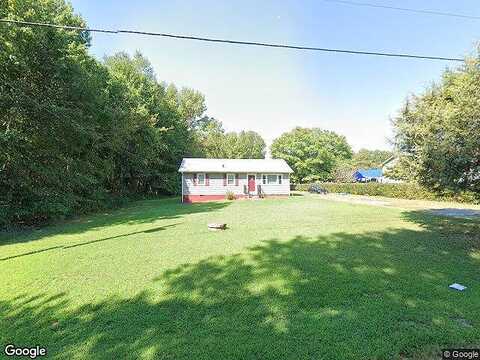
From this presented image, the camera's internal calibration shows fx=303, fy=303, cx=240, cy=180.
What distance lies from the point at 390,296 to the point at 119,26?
6511 millimetres

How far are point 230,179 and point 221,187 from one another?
1.12 m

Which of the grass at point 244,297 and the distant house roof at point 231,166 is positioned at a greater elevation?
the distant house roof at point 231,166

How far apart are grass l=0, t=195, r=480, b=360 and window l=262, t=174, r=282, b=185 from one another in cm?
1984

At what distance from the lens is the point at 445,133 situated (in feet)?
25.0

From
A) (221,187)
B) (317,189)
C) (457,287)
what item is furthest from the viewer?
(317,189)

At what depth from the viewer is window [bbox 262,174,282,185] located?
28500 mm

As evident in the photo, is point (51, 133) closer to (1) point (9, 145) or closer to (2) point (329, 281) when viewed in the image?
(1) point (9, 145)

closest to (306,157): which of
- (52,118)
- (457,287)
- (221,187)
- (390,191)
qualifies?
(390,191)

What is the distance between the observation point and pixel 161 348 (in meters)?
3.24

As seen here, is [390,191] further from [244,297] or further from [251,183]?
[244,297]

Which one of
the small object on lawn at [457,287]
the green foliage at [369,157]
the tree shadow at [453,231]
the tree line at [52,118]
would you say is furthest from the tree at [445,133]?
the green foliage at [369,157]


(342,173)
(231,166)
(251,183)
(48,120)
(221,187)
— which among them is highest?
(48,120)

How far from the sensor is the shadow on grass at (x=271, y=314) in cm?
324

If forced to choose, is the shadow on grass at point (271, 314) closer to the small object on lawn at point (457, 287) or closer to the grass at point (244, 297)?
the grass at point (244, 297)
